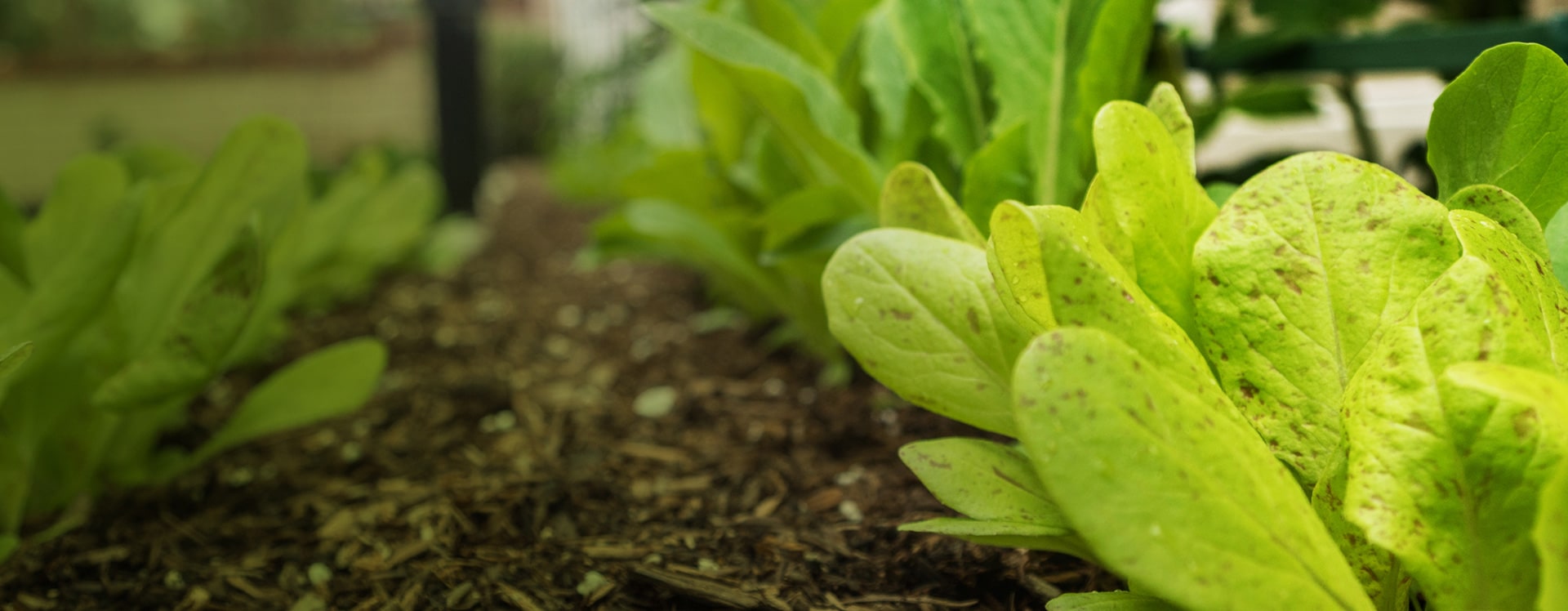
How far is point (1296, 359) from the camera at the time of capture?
0.48 meters

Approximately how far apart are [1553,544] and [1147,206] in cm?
24

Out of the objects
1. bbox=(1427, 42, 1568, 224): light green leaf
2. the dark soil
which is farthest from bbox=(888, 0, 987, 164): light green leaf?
bbox=(1427, 42, 1568, 224): light green leaf

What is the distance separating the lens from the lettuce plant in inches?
14.1

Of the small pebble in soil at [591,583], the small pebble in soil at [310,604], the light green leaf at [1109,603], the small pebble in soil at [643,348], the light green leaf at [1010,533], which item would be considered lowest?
the small pebble in soil at [643,348]

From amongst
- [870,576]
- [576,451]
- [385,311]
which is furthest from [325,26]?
[870,576]

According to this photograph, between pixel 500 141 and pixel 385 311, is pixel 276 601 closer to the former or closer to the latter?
pixel 385 311

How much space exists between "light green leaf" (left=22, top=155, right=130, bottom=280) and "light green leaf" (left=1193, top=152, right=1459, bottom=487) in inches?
33.9

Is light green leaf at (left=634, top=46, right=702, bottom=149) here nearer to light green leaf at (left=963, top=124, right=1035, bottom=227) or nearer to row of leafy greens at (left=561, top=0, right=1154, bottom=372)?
row of leafy greens at (left=561, top=0, right=1154, bottom=372)

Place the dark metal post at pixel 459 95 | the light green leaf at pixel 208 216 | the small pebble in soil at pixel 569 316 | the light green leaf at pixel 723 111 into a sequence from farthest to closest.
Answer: the dark metal post at pixel 459 95 < the small pebble in soil at pixel 569 316 < the light green leaf at pixel 723 111 < the light green leaf at pixel 208 216

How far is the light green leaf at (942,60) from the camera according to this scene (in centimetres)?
80

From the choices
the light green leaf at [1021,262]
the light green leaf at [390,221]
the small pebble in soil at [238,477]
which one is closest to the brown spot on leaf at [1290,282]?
the light green leaf at [1021,262]

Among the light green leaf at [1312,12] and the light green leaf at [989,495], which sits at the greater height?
the light green leaf at [1312,12]

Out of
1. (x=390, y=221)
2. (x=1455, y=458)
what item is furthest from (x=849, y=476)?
(x=390, y=221)

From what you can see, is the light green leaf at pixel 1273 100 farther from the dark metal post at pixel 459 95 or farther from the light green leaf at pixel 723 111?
the dark metal post at pixel 459 95
